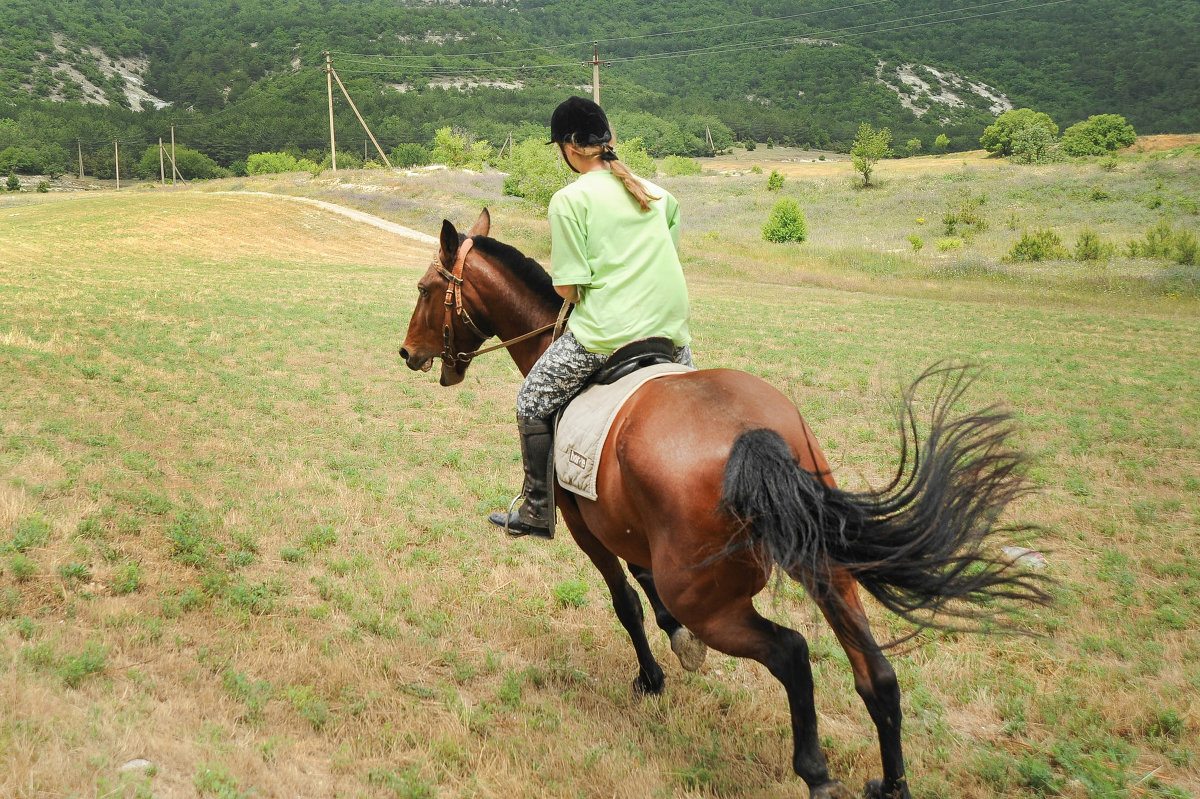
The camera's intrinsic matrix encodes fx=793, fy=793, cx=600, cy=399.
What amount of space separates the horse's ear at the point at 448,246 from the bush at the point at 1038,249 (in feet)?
119

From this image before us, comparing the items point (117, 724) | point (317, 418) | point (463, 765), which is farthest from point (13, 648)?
point (317, 418)

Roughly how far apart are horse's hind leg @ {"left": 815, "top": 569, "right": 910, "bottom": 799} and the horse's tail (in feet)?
0.33

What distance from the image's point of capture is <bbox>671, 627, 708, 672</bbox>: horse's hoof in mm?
4328

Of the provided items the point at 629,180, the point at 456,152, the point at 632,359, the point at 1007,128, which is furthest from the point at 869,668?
the point at 1007,128

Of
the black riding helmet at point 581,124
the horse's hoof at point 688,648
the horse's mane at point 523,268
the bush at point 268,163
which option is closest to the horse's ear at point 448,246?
the horse's mane at point 523,268

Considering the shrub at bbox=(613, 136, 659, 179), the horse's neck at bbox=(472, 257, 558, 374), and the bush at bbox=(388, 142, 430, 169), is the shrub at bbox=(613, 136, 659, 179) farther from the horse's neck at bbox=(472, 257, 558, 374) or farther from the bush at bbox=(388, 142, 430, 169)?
the horse's neck at bbox=(472, 257, 558, 374)

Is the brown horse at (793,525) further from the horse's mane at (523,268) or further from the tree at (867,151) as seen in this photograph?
the tree at (867,151)

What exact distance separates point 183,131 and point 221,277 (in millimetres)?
108719

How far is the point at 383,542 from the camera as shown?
7.30m

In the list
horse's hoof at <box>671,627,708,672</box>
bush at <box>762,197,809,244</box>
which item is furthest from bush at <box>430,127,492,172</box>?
horse's hoof at <box>671,627,708,672</box>

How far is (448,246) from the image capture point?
512 cm

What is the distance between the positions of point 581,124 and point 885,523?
255cm

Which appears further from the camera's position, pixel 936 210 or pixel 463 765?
pixel 936 210

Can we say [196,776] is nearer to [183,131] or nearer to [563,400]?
[563,400]
